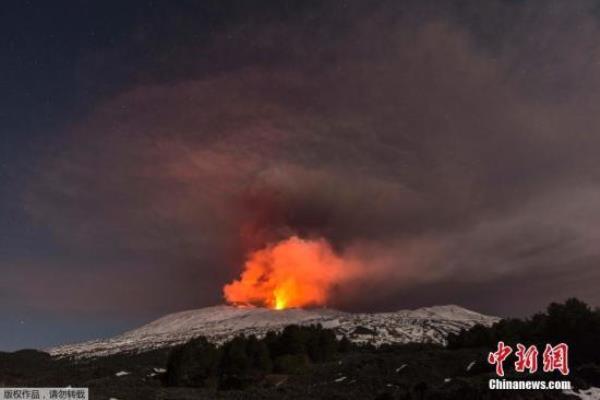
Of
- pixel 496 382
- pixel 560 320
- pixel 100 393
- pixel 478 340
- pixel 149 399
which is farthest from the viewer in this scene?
pixel 478 340

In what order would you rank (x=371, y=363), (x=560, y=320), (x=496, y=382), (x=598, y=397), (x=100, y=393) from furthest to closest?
1. (x=560, y=320)
2. (x=371, y=363)
3. (x=100, y=393)
4. (x=496, y=382)
5. (x=598, y=397)

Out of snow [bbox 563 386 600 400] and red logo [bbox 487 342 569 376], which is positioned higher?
red logo [bbox 487 342 569 376]

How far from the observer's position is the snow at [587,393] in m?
47.5

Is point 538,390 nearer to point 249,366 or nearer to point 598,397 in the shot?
point 598,397

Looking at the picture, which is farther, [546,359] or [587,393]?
[546,359]

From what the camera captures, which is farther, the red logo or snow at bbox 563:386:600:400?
the red logo

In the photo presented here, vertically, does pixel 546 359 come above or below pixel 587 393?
above

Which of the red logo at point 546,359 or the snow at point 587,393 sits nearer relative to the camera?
the snow at point 587,393

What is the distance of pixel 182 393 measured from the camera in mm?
65938

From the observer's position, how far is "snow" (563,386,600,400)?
47.5 metres

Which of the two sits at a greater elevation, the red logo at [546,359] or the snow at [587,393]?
the red logo at [546,359]

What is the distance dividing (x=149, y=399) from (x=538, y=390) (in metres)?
38.3

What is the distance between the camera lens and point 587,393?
4869cm

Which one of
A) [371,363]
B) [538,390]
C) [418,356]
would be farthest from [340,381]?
[538,390]
